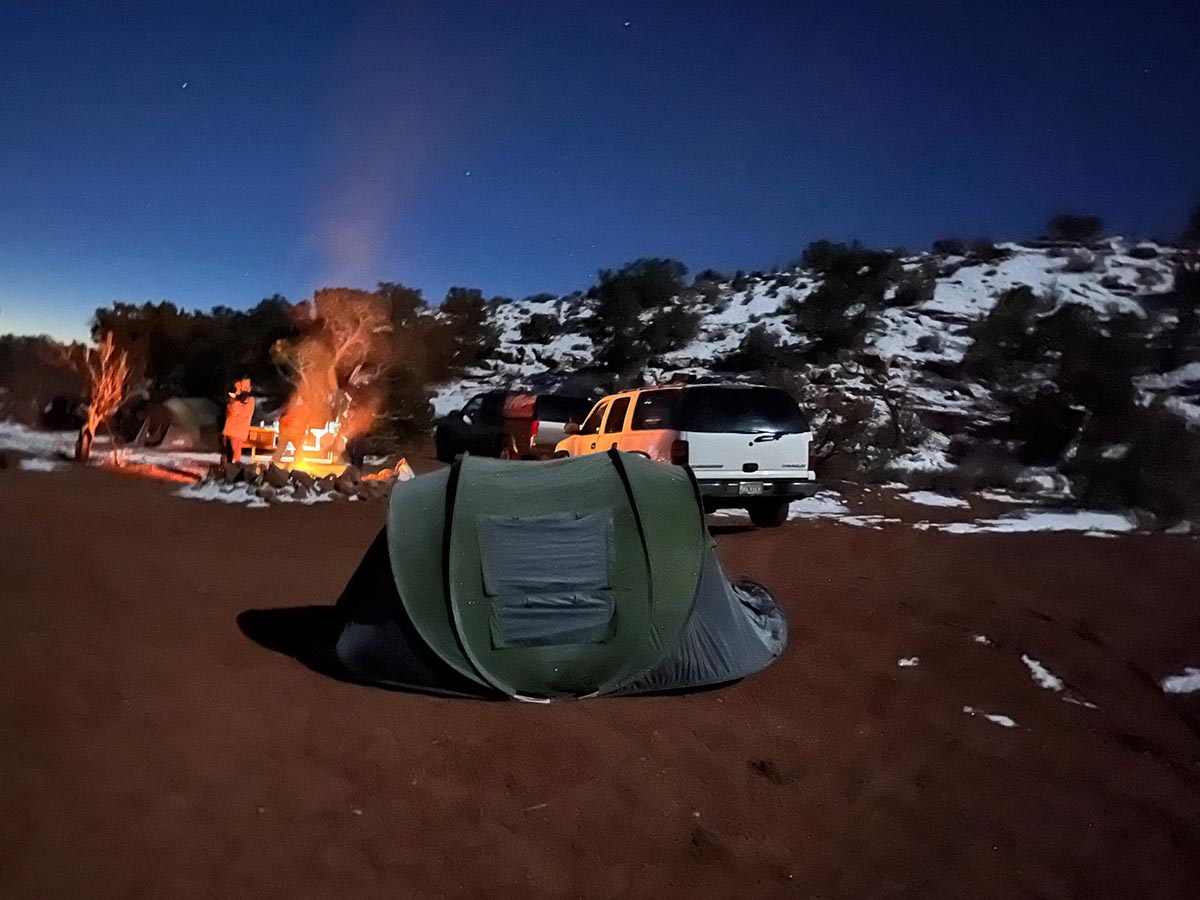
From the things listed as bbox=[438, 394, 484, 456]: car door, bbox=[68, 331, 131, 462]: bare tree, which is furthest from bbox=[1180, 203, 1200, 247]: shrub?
bbox=[68, 331, 131, 462]: bare tree

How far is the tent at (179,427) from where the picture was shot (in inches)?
1030

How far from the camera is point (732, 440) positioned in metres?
12.4

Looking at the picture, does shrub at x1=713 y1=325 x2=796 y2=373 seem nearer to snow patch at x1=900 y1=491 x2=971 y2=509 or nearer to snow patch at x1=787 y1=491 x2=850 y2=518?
snow patch at x1=900 y1=491 x2=971 y2=509

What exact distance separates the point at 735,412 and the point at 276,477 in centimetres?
730

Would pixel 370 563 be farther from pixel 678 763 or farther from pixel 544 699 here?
pixel 678 763

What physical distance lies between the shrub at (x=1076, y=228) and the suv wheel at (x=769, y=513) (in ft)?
115

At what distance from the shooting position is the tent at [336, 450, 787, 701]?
21.0ft

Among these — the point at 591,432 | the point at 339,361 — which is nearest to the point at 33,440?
the point at 339,361

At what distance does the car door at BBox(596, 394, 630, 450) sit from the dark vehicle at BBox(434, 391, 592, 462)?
497 cm

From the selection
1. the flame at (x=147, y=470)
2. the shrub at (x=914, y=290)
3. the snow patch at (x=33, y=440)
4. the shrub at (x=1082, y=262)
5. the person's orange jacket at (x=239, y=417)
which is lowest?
the flame at (x=147, y=470)

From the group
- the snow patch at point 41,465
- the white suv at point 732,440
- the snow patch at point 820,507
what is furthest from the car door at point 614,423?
the snow patch at point 41,465

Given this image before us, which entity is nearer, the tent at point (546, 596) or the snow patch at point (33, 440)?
the tent at point (546, 596)

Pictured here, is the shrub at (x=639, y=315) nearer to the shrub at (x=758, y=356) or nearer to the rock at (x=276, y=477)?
the shrub at (x=758, y=356)

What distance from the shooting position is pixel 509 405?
864 inches
